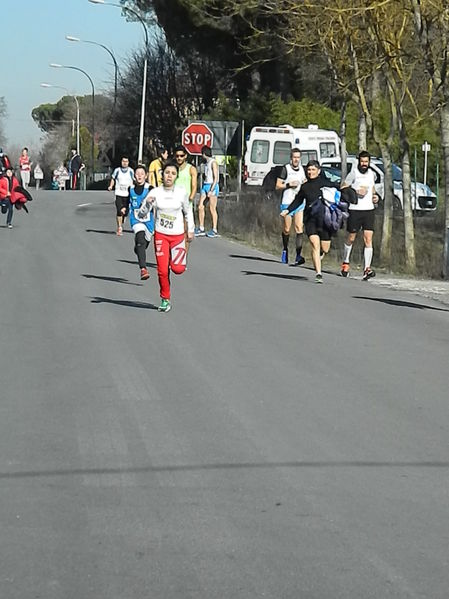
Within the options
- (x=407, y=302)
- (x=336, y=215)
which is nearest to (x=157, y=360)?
(x=407, y=302)

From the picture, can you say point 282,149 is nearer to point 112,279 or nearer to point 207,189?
point 207,189

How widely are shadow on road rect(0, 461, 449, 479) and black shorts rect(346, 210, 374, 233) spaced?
12.0 meters

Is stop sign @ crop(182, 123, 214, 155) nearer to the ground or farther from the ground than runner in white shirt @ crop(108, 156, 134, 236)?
farther from the ground

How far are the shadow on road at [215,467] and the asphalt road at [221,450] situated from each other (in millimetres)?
17

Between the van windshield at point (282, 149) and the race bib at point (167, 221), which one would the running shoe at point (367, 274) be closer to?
the race bib at point (167, 221)

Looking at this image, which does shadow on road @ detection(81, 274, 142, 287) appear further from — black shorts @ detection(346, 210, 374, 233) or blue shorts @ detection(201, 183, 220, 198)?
blue shorts @ detection(201, 183, 220, 198)

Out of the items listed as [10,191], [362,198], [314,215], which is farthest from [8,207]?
[314,215]

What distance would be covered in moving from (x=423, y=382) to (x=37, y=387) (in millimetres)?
3122

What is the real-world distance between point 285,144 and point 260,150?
921 millimetres

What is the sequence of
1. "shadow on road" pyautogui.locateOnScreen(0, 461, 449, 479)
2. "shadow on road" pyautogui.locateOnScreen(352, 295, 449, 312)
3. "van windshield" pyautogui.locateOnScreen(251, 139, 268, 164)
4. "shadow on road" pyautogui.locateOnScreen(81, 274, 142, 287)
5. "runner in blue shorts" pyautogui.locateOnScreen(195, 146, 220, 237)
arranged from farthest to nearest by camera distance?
"van windshield" pyautogui.locateOnScreen(251, 139, 268, 164), "runner in blue shorts" pyautogui.locateOnScreen(195, 146, 220, 237), "shadow on road" pyautogui.locateOnScreen(81, 274, 142, 287), "shadow on road" pyautogui.locateOnScreen(352, 295, 449, 312), "shadow on road" pyautogui.locateOnScreen(0, 461, 449, 479)

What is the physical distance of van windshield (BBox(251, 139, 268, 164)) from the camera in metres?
39.7

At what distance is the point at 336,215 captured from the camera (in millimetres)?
18562

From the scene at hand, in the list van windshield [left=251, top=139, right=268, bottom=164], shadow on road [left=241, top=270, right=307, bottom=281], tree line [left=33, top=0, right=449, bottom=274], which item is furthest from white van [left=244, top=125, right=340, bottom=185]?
shadow on road [left=241, top=270, right=307, bottom=281]

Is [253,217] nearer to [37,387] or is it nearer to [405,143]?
[405,143]
